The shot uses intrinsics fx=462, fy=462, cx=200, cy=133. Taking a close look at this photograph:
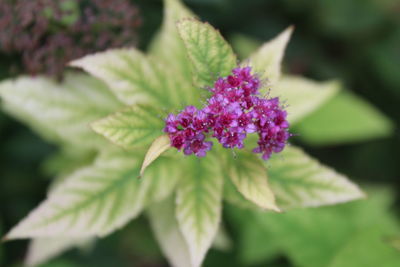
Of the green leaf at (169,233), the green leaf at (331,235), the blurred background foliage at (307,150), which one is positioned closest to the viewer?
the green leaf at (169,233)

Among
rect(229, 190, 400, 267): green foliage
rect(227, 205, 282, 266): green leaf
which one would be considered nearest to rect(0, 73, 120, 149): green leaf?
rect(229, 190, 400, 267): green foliage

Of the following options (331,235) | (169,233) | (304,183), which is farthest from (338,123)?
(169,233)

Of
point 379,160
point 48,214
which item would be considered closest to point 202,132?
point 48,214

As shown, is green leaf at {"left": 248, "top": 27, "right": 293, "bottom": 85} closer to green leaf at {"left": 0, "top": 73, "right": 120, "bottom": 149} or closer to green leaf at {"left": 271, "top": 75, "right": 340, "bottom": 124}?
green leaf at {"left": 271, "top": 75, "right": 340, "bottom": 124}

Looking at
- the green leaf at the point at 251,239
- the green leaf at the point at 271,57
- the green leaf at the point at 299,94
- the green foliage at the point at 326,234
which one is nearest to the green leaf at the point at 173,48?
the green leaf at the point at 271,57

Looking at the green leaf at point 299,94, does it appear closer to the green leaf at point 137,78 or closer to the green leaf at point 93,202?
the green leaf at point 137,78

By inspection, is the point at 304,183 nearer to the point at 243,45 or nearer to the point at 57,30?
the point at 57,30

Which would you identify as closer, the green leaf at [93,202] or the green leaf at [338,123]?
the green leaf at [93,202]

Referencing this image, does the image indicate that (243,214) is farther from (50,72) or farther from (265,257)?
(50,72)
